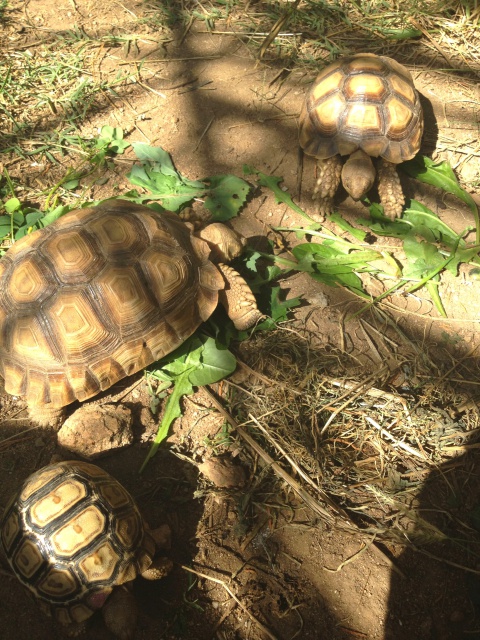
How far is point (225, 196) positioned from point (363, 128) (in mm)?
1108

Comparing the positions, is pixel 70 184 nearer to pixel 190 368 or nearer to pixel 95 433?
pixel 190 368

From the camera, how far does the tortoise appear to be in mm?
2752

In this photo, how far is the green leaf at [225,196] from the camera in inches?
143

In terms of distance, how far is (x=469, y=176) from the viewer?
4012mm

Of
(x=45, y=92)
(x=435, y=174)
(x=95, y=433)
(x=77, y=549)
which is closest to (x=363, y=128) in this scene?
(x=435, y=174)

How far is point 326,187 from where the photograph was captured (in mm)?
3791

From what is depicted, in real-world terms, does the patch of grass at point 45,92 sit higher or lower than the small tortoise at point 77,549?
higher

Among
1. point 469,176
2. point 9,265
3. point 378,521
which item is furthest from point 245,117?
point 378,521

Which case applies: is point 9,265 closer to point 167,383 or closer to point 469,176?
point 167,383

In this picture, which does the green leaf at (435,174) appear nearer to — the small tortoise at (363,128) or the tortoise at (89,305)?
the small tortoise at (363,128)

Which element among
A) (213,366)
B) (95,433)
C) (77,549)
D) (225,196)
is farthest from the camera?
(225,196)

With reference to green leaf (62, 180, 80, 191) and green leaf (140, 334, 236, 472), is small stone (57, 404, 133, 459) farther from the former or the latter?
green leaf (62, 180, 80, 191)

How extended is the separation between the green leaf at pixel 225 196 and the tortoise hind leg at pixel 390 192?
967 mm

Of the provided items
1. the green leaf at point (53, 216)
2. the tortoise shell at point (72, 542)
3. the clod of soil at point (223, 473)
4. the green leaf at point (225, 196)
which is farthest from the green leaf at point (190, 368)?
the green leaf at point (53, 216)
